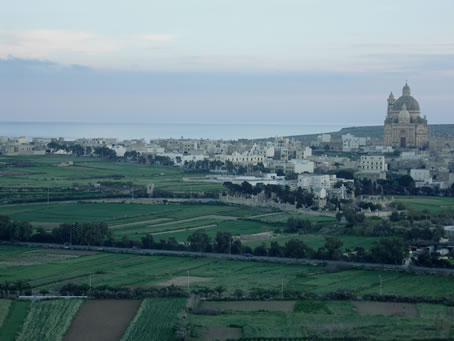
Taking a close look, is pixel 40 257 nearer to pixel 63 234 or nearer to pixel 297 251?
pixel 63 234

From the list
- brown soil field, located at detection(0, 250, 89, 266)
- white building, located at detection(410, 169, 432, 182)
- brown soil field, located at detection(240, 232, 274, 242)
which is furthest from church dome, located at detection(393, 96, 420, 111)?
brown soil field, located at detection(0, 250, 89, 266)

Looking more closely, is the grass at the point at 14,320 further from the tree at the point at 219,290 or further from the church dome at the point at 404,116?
the church dome at the point at 404,116

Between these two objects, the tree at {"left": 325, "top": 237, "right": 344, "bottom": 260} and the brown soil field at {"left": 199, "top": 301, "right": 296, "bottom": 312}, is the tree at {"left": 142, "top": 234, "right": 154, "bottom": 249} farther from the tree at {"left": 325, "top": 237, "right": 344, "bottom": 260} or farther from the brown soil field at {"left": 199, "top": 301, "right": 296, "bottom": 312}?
the brown soil field at {"left": 199, "top": 301, "right": 296, "bottom": 312}

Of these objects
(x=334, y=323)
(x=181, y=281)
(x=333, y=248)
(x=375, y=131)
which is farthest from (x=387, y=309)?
(x=375, y=131)

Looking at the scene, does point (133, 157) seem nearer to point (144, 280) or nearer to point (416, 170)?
point (416, 170)

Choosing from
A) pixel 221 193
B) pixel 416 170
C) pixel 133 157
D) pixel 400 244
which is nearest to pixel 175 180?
pixel 221 193
